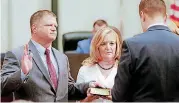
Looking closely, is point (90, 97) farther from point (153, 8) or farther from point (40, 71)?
point (153, 8)

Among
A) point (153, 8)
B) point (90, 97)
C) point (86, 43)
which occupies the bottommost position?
point (86, 43)

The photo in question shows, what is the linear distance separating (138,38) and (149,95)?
286 millimetres

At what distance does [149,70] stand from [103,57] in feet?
2.51

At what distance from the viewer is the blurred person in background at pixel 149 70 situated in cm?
186

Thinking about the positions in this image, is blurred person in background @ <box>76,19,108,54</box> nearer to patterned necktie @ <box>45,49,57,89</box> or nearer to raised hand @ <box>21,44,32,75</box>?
patterned necktie @ <box>45,49,57,89</box>

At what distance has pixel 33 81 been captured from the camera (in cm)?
207

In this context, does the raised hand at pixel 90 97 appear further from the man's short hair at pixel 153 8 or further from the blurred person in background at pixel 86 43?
the blurred person in background at pixel 86 43

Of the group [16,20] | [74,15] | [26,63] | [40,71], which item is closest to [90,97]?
[40,71]

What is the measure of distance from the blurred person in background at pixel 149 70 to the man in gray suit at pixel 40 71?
40 cm

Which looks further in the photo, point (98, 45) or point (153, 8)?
point (98, 45)

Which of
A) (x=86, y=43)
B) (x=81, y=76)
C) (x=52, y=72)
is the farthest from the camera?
(x=86, y=43)

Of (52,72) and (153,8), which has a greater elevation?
(153,8)

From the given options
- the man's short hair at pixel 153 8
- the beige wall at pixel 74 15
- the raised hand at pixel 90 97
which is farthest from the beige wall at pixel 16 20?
the man's short hair at pixel 153 8

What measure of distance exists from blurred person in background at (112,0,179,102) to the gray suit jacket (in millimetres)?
386
